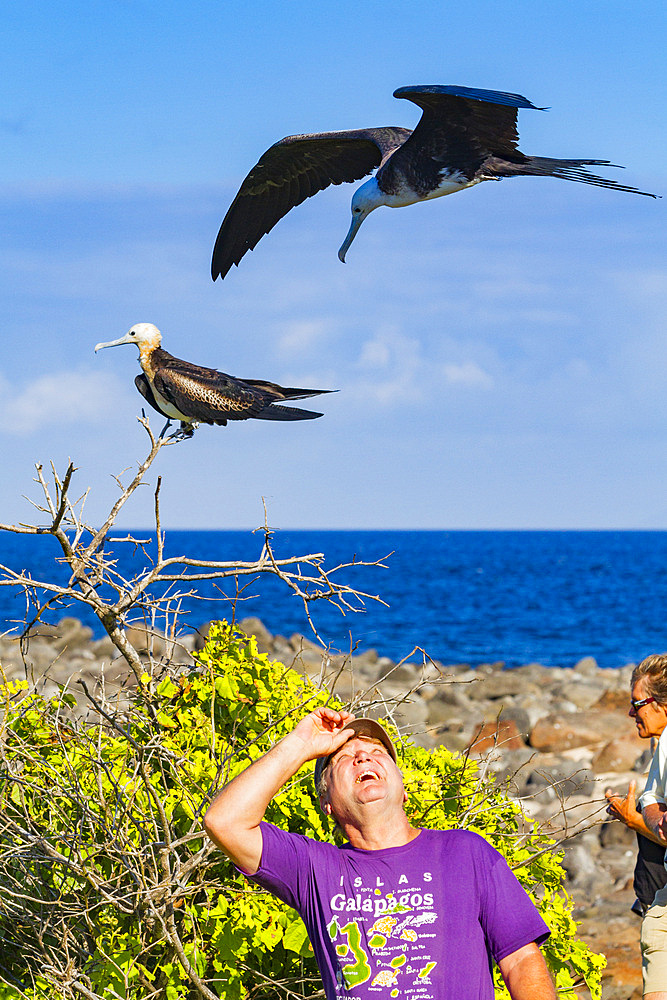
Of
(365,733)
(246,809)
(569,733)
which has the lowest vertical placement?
(569,733)

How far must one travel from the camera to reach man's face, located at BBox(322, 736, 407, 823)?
242cm

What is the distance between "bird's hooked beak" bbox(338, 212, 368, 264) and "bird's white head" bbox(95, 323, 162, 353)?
69 centimetres

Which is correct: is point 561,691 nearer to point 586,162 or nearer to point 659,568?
point 586,162

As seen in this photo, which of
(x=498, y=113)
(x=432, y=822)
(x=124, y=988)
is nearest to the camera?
(x=124, y=988)

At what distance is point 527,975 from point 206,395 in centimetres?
196

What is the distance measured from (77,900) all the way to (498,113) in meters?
2.79

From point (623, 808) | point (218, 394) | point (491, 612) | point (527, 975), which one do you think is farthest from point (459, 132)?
point (491, 612)

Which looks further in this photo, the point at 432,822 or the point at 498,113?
the point at 498,113

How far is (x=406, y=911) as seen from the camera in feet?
7.55

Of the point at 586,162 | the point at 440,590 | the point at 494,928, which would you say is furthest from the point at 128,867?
the point at 440,590

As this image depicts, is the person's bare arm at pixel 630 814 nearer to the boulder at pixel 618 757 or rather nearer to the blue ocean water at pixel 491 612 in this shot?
the boulder at pixel 618 757

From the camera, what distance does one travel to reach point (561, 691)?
1792cm

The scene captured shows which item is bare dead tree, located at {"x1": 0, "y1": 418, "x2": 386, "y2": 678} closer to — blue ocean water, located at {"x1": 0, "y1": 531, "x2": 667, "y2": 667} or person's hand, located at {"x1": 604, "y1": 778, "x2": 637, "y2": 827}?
person's hand, located at {"x1": 604, "y1": 778, "x2": 637, "y2": 827}

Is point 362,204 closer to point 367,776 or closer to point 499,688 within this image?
point 367,776
